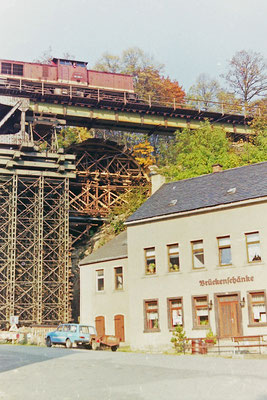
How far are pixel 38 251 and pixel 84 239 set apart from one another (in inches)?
401

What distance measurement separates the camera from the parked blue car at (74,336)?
102 feet

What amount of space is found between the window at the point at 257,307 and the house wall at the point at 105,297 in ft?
33.3

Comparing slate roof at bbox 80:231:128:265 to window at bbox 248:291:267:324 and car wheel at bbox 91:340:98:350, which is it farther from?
window at bbox 248:291:267:324

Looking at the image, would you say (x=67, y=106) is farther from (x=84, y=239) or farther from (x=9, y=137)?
(x=84, y=239)

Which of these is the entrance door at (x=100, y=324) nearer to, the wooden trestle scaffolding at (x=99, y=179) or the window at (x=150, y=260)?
the window at (x=150, y=260)

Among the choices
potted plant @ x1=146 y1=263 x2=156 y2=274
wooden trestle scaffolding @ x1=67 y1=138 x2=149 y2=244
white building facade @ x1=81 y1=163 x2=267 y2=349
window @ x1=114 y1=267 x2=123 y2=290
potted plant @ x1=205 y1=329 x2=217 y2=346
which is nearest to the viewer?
potted plant @ x1=205 y1=329 x2=217 y2=346

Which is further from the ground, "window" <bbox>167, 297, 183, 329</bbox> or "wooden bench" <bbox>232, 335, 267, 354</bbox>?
"window" <bbox>167, 297, 183, 329</bbox>

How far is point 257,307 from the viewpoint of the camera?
97.7 feet

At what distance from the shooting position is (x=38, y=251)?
4734cm

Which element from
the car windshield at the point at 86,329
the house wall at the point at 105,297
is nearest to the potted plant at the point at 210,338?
A: the car windshield at the point at 86,329

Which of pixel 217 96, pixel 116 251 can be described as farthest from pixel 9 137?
pixel 217 96

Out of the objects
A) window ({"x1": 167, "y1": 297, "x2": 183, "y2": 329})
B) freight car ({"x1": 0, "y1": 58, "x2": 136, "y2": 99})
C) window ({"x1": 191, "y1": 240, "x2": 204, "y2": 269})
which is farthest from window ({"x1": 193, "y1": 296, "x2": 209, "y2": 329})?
freight car ({"x1": 0, "y1": 58, "x2": 136, "y2": 99})

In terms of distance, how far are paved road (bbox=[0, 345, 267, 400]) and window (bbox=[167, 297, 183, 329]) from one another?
13.8m

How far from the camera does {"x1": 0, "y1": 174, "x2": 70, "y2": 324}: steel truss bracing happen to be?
46188 millimetres
